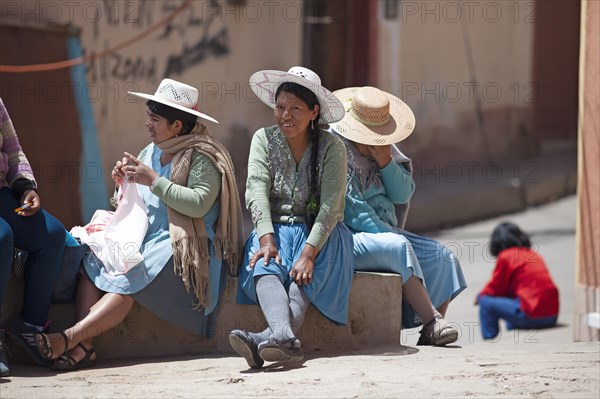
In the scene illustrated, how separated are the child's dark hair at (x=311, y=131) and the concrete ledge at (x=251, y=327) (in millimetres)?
440

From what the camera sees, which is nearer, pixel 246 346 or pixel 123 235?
pixel 246 346

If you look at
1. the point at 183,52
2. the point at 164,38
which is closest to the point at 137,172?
the point at 164,38

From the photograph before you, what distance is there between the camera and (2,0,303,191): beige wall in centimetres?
1027

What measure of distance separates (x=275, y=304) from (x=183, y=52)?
20.1ft

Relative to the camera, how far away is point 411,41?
521 inches

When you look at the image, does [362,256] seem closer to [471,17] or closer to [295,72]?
[295,72]

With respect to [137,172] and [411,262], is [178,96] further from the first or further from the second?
[411,262]

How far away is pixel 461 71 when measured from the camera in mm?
14070

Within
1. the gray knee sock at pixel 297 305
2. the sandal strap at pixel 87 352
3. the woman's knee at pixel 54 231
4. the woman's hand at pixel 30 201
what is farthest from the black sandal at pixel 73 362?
the gray knee sock at pixel 297 305

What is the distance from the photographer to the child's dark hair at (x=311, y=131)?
19.1ft

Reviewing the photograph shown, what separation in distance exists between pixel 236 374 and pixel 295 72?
154 cm

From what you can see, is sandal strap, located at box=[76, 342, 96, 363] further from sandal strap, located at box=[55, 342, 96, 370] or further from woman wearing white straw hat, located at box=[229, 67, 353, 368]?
woman wearing white straw hat, located at box=[229, 67, 353, 368]

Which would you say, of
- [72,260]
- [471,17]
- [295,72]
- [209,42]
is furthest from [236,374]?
[471,17]

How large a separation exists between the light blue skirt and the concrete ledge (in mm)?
74
